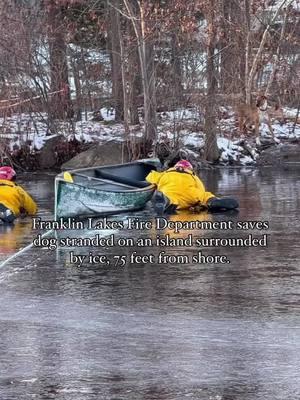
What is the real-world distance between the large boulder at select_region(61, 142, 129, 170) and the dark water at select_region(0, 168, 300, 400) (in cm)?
1617

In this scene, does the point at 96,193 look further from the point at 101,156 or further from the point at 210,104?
the point at 210,104

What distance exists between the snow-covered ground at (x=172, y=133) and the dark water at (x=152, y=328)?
17.8 metres

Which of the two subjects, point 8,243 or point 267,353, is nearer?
point 267,353

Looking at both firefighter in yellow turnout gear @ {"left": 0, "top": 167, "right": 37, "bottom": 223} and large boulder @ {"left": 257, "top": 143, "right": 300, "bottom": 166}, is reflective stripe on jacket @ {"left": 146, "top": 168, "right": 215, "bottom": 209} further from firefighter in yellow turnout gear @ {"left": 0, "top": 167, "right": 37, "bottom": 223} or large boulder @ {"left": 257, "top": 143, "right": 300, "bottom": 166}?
large boulder @ {"left": 257, "top": 143, "right": 300, "bottom": 166}

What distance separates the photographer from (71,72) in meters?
37.6

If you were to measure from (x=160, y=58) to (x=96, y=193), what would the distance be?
1535cm

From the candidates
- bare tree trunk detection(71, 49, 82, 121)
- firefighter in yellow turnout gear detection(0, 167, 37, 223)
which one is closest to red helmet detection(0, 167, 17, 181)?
firefighter in yellow turnout gear detection(0, 167, 37, 223)

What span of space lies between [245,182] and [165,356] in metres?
18.5

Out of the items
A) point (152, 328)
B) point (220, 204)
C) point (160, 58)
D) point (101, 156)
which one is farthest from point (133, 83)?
point (152, 328)

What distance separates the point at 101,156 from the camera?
31.6 metres

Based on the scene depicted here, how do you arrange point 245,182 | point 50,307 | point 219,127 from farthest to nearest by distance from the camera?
point 219,127 < point 245,182 < point 50,307

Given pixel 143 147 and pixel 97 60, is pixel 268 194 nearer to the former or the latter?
pixel 143 147

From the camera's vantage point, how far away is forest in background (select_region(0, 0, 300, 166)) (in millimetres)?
31453

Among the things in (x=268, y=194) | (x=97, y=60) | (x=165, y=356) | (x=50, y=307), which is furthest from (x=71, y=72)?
(x=165, y=356)
